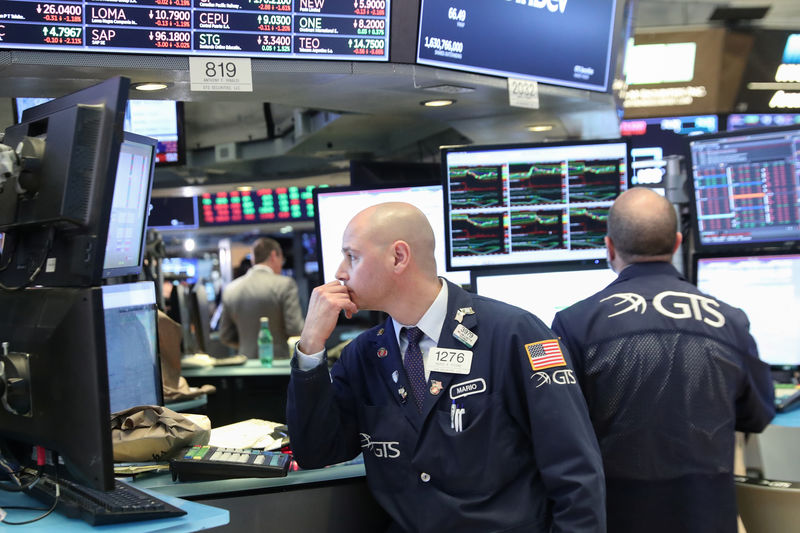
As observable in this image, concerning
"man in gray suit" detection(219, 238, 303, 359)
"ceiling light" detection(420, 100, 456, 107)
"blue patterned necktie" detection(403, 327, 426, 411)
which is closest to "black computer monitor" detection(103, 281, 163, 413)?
"blue patterned necktie" detection(403, 327, 426, 411)

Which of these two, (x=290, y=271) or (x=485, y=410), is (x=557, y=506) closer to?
(x=485, y=410)

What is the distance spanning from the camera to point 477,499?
1.71 m

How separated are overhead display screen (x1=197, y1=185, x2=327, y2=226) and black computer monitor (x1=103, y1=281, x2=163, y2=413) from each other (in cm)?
502

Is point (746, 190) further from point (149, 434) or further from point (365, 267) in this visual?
point (149, 434)

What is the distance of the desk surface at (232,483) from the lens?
5.99 ft

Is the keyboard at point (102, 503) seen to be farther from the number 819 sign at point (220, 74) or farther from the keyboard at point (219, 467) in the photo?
the number 819 sign at point (220, 74)

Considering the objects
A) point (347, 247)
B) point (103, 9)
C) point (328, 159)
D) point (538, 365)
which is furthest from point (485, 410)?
point (328, 159)

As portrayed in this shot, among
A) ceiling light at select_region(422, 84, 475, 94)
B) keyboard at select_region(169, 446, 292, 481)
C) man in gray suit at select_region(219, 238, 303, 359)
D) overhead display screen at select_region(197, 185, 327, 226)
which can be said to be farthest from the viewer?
overhead display screen at select_region(197, 185, 327, 226)

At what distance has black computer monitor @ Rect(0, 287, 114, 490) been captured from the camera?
1357 mm

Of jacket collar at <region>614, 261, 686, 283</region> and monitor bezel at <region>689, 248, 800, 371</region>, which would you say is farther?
monitor bezel at <region>689, 248, 800, 371</region>

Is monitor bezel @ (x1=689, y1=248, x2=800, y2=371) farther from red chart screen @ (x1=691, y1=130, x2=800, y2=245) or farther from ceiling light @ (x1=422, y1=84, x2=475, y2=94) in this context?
ceiling light @ (x1=422, y1=84, x2=475, y2=94)

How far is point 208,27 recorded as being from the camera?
2.68 m

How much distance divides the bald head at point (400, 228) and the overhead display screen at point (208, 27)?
3.81 ft

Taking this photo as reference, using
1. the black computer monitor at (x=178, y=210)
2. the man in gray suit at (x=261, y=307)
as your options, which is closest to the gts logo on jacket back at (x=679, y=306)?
the man in gray suit at (x=261, y=307)
